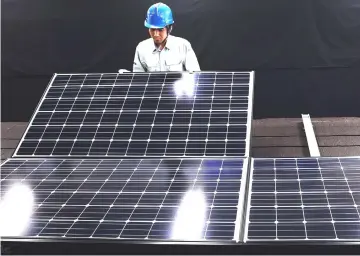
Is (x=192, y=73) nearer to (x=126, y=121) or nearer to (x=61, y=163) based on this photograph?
(x=126, y=121)

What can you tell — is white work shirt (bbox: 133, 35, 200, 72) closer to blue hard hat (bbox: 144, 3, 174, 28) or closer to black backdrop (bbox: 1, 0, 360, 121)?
blue hard hat (bbox: 144, 3, 174, 28)

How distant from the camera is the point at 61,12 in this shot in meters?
7.91

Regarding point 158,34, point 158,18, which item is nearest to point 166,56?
point 158,34

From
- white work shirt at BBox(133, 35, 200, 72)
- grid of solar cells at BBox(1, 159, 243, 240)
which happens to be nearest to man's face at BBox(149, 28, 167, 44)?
white work shirt at BBox(133, 35, 200, 72)

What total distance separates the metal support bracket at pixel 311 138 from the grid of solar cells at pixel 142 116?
600 millimetres

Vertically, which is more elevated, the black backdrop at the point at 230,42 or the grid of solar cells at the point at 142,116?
the black backdrop at the point at 230,42

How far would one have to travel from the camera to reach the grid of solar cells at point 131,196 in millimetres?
2865

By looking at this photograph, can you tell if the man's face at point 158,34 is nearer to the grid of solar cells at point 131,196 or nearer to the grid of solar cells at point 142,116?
the grid of solar cells at point 142,116

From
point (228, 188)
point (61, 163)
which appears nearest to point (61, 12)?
point (61, 163)

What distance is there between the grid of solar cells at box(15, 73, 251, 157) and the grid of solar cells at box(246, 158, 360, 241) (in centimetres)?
42

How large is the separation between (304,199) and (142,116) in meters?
1.65

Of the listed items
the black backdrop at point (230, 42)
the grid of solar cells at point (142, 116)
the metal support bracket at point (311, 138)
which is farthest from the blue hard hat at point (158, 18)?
the black backdrop at point (230, 42)

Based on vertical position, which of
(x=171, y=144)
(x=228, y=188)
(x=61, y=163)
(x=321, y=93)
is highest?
(x=321, y=93)

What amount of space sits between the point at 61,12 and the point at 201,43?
2.10 m
